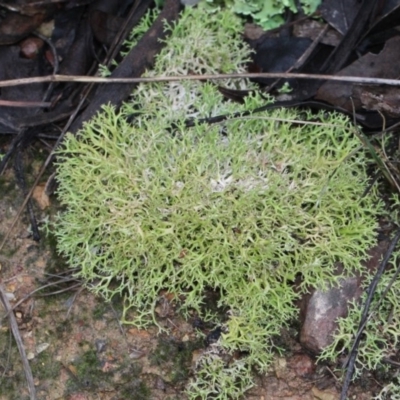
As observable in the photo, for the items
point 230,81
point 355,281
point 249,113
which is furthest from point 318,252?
point 230,81

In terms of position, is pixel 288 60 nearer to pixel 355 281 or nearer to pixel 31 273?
pixel 355 281

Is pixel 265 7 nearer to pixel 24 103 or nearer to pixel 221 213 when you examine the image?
pixel 221 213

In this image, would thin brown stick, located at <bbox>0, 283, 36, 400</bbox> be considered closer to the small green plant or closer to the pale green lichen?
the pale green lichen

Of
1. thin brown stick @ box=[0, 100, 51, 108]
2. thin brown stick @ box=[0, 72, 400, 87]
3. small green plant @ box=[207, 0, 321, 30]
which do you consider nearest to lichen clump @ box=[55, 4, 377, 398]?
thin brown stick @ box=[0, 72, 400, 87]

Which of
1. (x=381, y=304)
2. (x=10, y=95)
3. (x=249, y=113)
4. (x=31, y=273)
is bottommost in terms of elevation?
(x=31, y=273)

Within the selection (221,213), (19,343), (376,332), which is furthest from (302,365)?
(19,343)

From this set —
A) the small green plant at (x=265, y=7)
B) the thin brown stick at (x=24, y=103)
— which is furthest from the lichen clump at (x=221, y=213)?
the small green plant at (x=265, y=7)

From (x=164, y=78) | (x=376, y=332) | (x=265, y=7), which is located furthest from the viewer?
(x=265, y=7)

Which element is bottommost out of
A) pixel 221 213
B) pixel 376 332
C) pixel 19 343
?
pixel 19 343
